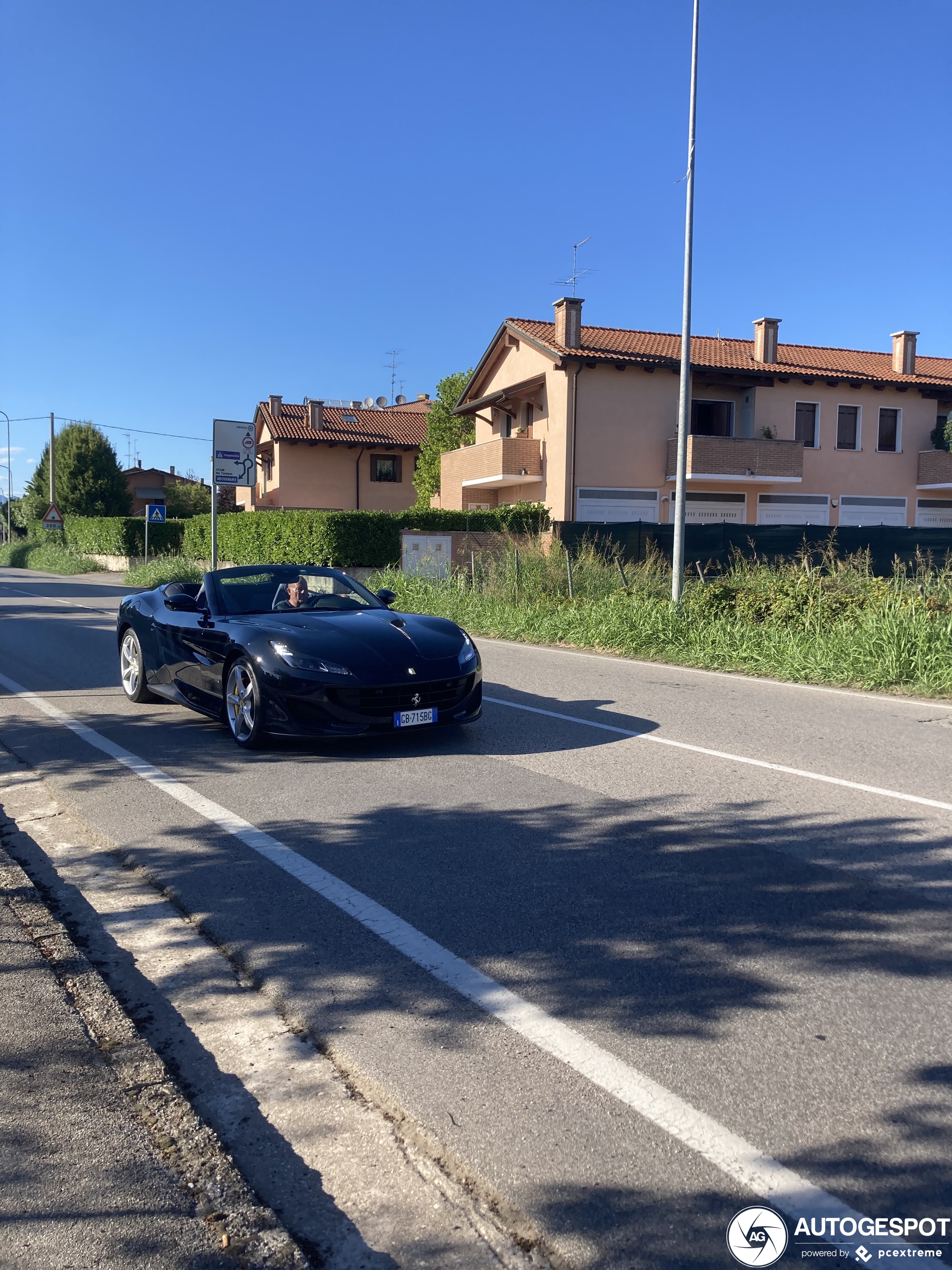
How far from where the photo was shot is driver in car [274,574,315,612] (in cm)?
855

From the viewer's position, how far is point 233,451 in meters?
21.1

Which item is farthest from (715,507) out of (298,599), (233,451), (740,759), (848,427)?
(740,759)

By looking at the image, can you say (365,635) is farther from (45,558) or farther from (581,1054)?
(45,558)

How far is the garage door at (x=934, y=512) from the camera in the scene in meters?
38.7

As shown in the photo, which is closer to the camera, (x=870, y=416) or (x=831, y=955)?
(x=831, y=955)

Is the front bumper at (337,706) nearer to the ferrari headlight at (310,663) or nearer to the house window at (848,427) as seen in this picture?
the ferrari headlight at (310,663)

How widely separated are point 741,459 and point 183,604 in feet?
94.6

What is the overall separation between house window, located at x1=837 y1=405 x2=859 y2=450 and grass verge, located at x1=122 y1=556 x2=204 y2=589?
74.0ft

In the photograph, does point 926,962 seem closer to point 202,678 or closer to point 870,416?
point 202,678

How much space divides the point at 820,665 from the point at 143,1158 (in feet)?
33.8

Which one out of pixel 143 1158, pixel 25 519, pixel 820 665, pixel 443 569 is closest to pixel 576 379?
pixel 443 569

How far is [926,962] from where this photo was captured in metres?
3.88

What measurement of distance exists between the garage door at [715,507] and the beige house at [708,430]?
0.05 metres

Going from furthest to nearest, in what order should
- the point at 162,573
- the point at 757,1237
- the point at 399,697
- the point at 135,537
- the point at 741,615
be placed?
the point at 135,537
the point at 162,573
the point at 741,615
the point at 399,697
the point at 757,1237
